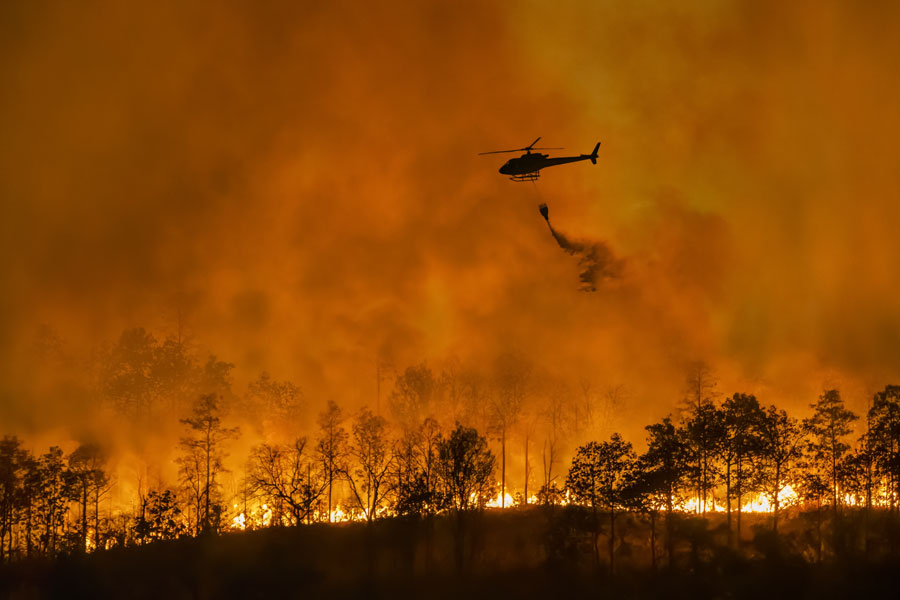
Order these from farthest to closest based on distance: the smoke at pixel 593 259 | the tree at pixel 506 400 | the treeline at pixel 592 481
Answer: the smoke at pixel 593 259
the tree at pixel 506 400
the treeline at pixel 592 481

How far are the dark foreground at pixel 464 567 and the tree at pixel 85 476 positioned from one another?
24.0 feet

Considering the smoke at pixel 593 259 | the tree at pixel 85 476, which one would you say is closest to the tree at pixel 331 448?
the tree at pixel 85 476

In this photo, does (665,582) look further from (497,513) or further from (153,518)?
(153,518)

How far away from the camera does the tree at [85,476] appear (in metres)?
91.1

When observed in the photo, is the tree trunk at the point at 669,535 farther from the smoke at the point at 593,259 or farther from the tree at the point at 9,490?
the smoke at the point at 593,259

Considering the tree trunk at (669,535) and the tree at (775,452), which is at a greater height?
the tree at (775,452)

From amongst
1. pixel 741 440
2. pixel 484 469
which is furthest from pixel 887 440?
pixel 484 469

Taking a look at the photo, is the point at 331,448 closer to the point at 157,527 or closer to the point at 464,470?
the point at 464,470

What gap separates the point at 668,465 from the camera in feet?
268

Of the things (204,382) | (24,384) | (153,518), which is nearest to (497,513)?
(153,518)

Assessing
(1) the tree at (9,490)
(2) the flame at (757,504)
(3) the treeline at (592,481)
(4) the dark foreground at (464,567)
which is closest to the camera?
(4) the dark foreground at (464,567)

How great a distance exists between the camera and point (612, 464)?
272 feet

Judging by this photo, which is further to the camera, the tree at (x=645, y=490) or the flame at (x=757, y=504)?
the flame at (x=757, y=504)

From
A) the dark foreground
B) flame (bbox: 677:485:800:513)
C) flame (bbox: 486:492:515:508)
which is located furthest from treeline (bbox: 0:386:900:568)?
flame (bbox: 486:492:515:508)
